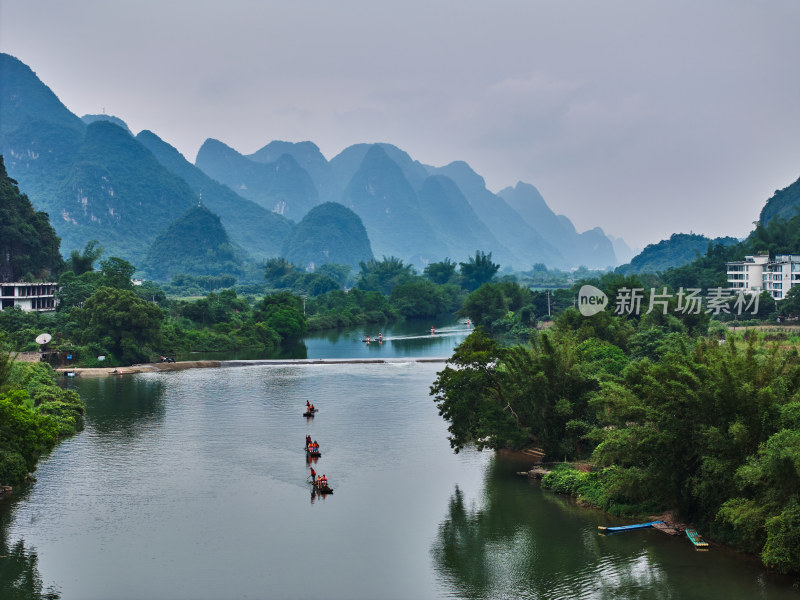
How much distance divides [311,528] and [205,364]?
2169cm

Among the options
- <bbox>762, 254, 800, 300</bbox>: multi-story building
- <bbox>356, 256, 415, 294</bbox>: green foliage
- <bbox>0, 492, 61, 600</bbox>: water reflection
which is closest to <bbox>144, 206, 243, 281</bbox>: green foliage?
<bbox>356, 256, 415, 294</bbox>: green foliage

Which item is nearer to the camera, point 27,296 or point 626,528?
point 626,528

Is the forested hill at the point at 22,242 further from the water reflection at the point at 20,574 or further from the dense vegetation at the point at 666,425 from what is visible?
the dense vegetation at the point at 666,425

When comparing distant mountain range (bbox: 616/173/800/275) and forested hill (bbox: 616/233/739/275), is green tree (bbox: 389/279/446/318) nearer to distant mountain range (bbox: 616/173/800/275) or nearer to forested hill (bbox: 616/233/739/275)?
distant mountain range (bbox: 616/173/800/275)

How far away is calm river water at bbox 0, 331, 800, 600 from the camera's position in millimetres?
12273

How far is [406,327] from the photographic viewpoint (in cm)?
5753

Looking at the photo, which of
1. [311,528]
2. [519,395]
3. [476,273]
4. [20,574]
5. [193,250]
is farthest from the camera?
[193,250]

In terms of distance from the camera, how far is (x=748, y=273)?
5100 centimetres

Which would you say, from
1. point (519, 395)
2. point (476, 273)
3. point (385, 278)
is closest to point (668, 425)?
point (519, 395)

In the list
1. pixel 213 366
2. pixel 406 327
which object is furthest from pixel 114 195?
pixel 213 366

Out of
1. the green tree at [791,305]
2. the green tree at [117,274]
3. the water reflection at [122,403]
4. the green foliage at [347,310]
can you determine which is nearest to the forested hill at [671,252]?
the green foliage at [347,310]

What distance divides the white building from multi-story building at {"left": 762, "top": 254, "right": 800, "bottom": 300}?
4076 centimetres

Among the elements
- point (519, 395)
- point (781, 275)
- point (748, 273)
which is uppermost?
point (748, 273)

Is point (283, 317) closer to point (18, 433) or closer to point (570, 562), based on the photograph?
point (18, 433)
